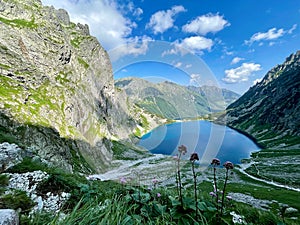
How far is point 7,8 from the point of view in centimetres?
9731

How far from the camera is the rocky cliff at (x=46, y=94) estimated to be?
44.9 meters

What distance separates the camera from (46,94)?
6712 centimetres

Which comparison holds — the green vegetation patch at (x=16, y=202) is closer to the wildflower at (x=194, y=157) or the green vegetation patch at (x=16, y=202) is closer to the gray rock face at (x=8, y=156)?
the gray rock face at (x=8, y=156)

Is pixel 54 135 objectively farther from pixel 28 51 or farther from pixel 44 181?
pixel 44 181

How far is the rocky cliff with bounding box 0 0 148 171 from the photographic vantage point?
4491 centimetres

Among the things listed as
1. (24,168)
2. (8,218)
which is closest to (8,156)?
(24,168)

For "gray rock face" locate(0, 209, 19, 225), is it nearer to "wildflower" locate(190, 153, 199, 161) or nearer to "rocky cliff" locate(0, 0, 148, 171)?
"wildflower" locate(190, 153, 199, 161)

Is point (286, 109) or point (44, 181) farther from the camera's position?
point (286, 109)

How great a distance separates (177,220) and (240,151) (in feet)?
505

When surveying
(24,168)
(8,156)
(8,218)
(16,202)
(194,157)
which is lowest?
(16,202)

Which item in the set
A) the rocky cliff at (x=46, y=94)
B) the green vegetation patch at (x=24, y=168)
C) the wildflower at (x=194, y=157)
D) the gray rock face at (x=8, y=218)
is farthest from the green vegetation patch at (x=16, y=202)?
the rocky cliff at (x=46, y=94)

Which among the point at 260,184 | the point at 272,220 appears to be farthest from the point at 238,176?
the point at 272,220

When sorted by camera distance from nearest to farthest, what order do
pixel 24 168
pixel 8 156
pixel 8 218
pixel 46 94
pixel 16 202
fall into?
pixel 8 218 → pixel 16 202 → pixel 24 168 → pixel 8 156 → pixel 46 94

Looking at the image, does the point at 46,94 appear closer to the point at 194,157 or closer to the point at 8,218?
the point at 8,218
